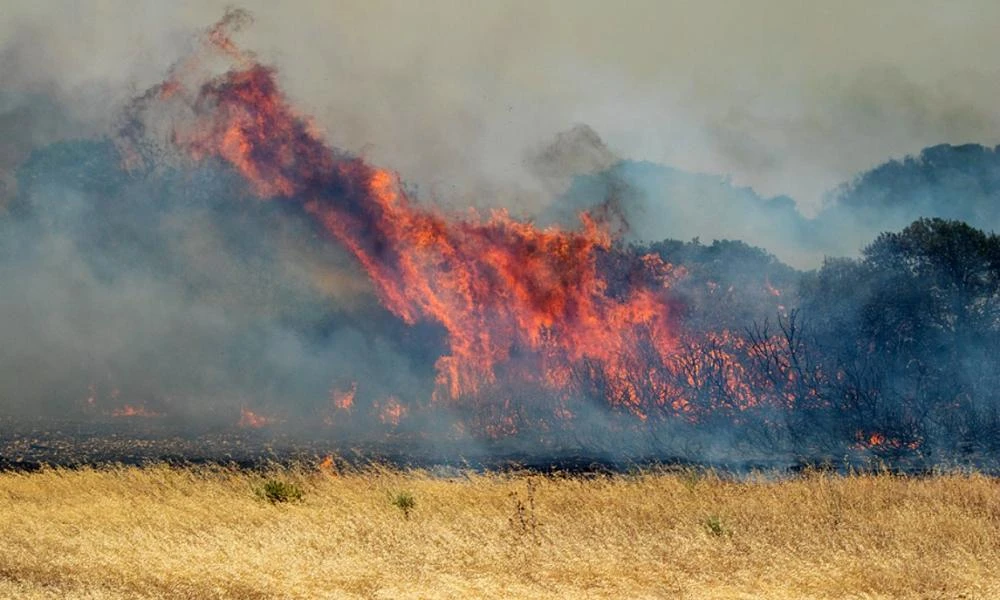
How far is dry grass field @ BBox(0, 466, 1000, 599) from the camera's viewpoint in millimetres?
16031

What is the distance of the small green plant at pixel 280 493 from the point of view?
2614 cm

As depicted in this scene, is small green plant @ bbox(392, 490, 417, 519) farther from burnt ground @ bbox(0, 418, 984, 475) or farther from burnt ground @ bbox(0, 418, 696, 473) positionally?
burnt ground @ bbox(0, 418, 696, 473)

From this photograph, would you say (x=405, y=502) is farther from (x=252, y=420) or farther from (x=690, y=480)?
(x=252, y=420)

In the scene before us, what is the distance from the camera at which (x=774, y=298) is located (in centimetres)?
4941

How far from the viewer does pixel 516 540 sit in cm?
1962

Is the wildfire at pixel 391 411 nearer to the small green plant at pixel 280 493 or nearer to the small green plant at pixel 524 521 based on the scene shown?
the small green plant at pixel 280 493

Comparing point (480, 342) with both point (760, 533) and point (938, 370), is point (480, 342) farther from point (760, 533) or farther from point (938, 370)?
point (760, 533)

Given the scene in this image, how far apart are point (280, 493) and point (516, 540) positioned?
9.23 metres

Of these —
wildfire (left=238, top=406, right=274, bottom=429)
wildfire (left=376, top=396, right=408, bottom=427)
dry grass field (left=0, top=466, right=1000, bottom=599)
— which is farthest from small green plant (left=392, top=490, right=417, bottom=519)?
wildfire (left=238, top=406, right=274, bottom=429)

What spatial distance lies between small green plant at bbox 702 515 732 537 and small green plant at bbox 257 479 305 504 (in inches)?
443

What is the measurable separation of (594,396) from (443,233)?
45.8 feet

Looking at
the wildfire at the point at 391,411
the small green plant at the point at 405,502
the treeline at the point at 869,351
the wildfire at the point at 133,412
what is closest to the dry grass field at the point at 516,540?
the small green plant at the point at 405,502

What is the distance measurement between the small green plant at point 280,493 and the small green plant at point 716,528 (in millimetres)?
11244

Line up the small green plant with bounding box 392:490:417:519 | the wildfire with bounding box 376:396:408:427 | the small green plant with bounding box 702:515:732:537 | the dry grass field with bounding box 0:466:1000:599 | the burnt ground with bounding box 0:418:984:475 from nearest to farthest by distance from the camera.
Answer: the dry grass field with bounding box 0:466:1000:599 → the small green plant with bounding box 702:515:732:537 → the small green plant with bounding box 392:490:417:519 → the burnt ground with bounding box 0:418:984:475 → the wildfire with bounding box 376:396:408:427
